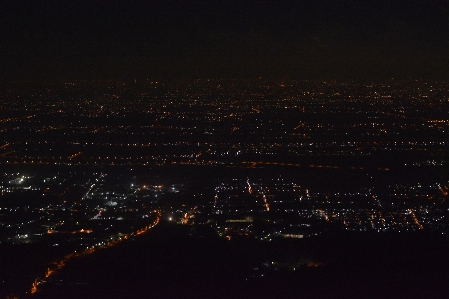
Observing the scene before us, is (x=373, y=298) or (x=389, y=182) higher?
(x=373, y=298)

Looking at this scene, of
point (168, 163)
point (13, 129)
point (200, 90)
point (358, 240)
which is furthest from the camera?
point (200, 90)

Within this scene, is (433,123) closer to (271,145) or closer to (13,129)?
(271,145)

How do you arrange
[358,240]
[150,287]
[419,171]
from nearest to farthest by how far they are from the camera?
[150,287] < [358,240] < [419,171]

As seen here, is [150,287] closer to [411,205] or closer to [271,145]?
[411,205]

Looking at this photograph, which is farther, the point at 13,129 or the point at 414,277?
the point at 13,129

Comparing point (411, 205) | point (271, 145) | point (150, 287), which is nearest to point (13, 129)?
point (271, 145)

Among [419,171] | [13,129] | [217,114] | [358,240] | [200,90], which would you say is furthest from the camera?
[200,90]

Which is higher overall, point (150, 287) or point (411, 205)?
point (150, 287)

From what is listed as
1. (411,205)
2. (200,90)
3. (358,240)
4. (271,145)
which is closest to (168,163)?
(271,145)

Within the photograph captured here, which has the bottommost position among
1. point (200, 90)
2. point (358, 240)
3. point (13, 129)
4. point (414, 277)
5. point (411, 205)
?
point (200, 90)
